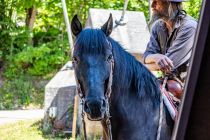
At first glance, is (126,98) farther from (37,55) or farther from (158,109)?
(37,55)

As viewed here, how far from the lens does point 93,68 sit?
5.08 ft

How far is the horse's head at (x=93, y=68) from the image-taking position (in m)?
1.49

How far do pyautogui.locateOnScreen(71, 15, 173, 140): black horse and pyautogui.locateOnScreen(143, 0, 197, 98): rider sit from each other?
115mm

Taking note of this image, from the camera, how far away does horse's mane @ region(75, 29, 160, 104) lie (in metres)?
1.62

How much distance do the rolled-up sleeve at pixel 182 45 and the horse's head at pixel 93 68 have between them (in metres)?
0.30

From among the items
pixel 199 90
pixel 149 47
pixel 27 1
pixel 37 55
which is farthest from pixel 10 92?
pixel 199 90

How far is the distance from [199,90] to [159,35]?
5.05 feet

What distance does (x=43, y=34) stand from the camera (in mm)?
6801

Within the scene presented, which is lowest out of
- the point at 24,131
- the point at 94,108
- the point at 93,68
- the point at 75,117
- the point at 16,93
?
the point at 16,93

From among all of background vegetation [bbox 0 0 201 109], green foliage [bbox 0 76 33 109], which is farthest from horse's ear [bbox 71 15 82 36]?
background vegetation [bbox 0 0 201 109]

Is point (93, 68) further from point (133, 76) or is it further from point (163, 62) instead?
point (163, 62)

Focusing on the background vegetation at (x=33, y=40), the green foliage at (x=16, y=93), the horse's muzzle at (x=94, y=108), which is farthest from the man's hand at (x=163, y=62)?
the background vegetation at (x=33, y=40)

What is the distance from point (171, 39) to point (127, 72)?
30 cm

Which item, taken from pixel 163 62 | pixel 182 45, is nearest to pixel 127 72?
pixel 163 62
